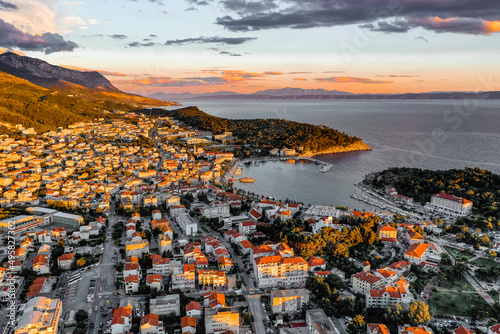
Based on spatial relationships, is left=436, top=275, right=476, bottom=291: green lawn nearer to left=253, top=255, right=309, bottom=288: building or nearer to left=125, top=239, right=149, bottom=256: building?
left=253, top=255, right=309, bottom=288: building

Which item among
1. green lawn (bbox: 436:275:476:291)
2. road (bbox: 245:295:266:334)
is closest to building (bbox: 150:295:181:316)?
road (bbox: 245:295:266:334)

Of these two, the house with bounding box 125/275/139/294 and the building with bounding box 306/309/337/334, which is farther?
the house with bounding box 125/275/139/294

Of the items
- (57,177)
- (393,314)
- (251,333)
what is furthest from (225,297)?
(57,177)

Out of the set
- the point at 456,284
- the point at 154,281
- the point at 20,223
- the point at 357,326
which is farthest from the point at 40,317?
the point at 456,284

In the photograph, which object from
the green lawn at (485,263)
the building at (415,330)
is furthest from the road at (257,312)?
the green lawn at (485,263)

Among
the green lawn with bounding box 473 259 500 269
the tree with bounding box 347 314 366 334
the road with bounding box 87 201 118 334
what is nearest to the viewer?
the tree with bounding box 347 314 366 334

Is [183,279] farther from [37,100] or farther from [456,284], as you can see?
[37,100]

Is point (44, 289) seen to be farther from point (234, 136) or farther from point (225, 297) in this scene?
point (234, 136)
